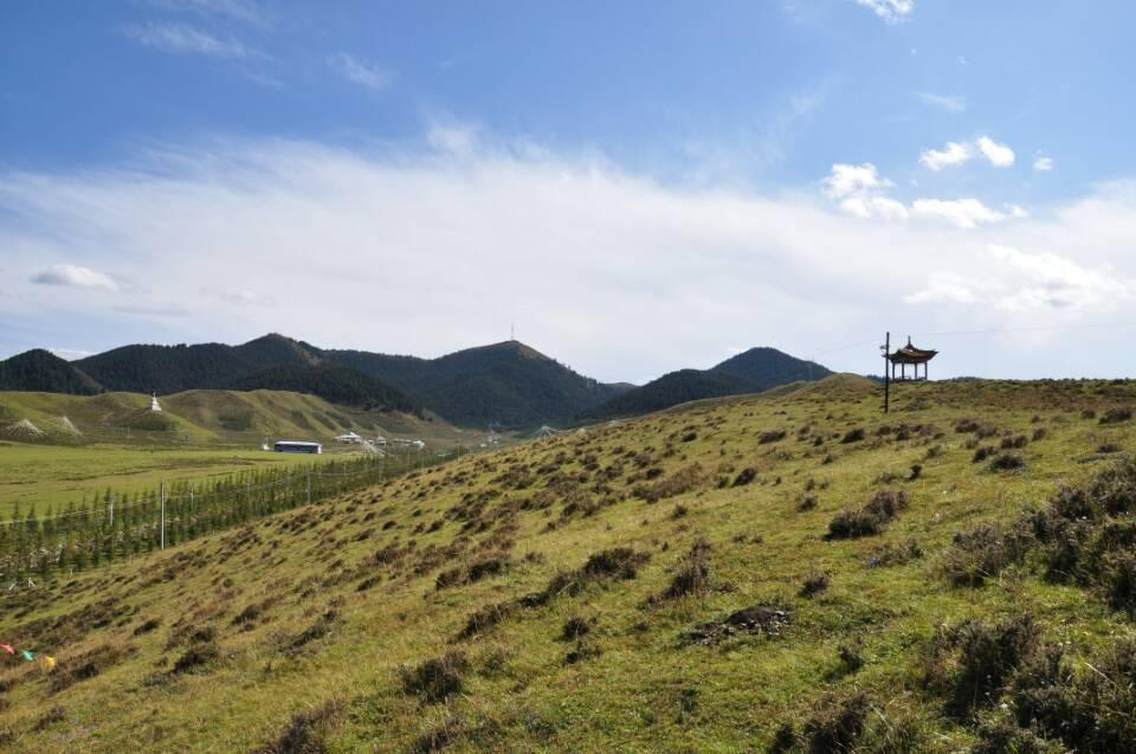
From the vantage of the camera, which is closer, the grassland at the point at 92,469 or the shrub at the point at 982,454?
the shrub at the point at 982,454

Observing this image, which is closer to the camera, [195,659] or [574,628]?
[574,628]

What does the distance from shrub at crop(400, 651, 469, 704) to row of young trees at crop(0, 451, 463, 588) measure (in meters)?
64.5

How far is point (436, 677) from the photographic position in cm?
1173

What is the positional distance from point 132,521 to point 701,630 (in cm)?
8711

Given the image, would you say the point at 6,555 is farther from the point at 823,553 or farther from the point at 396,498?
the point at 823,553

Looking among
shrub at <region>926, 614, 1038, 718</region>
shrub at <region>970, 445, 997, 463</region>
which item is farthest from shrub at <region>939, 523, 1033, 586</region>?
shrub at <region>970, 445, 997, 463</region>

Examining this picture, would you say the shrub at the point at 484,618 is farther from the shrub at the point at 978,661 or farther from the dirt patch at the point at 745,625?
the shrub at the point at 978,661

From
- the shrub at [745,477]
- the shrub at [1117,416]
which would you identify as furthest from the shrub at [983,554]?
the shrub at [1117,416]

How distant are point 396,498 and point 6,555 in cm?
4426

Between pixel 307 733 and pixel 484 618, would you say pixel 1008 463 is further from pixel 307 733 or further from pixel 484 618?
pixel 307 733

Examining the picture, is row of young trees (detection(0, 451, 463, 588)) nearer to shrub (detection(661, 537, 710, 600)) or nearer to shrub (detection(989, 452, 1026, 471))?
shrub (detection(661, 537, 710, 600))

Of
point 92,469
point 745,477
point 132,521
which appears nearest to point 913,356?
point 745,477

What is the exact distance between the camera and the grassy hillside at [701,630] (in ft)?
25.4

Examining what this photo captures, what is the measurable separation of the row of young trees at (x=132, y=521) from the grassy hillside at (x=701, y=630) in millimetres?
43018
